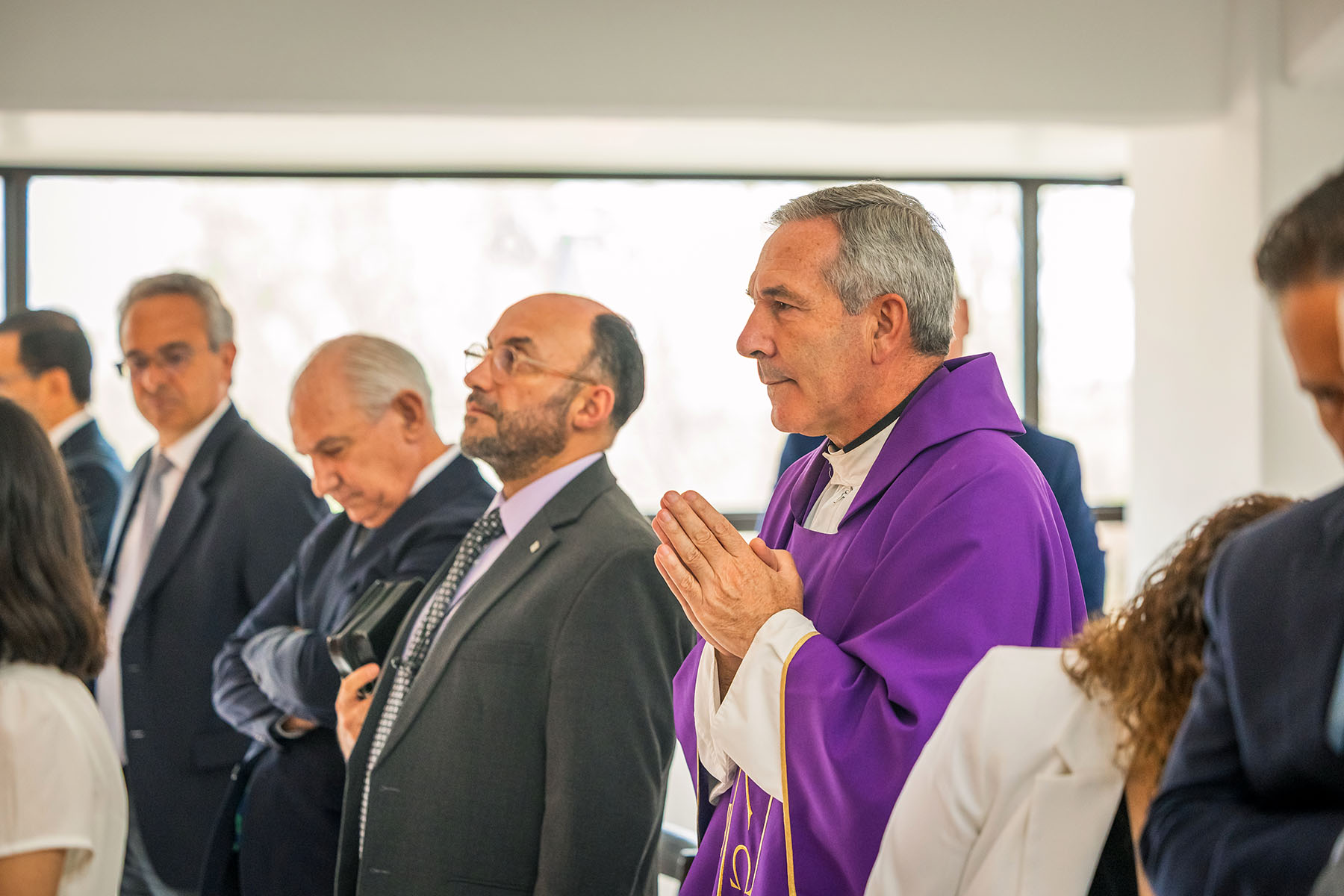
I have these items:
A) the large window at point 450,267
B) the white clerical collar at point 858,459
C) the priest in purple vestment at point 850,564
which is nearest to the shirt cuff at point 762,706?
the priest in purple vestment at point 850,564

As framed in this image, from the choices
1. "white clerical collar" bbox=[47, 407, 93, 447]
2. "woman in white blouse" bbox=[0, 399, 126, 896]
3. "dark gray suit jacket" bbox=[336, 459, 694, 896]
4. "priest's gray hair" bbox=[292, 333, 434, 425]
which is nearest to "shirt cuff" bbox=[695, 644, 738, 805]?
"dark gray suit jacket" bbox=[336, 459, 694, 896]

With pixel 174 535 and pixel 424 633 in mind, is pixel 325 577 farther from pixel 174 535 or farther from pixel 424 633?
pixel 174 535

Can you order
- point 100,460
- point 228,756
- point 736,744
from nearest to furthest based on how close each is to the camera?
point 736,744, point 228,756, point 100,460

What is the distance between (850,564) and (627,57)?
9.27ft

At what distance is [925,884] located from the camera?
1.21 m

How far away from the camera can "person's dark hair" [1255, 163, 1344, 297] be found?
92 cm

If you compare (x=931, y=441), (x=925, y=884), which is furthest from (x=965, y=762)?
(x=931, y=441)

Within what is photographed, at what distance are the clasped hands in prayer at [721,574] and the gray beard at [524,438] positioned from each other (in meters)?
0.75

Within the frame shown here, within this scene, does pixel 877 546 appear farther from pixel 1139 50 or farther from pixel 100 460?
pixel 1139 50

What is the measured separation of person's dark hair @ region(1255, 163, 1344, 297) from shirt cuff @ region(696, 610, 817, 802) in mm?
771

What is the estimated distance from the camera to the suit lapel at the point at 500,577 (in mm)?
2219

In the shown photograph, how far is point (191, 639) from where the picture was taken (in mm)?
3205

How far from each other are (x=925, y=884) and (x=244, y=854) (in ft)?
5.93

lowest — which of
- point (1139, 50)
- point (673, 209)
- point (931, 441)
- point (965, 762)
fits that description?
point (965, 762)
